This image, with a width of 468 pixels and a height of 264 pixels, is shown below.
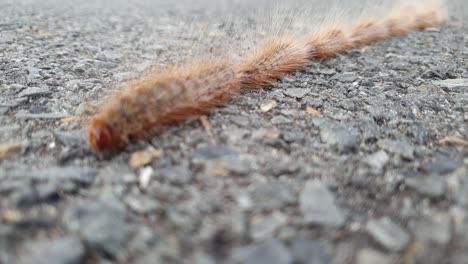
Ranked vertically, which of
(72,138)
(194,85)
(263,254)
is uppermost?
(194,85)

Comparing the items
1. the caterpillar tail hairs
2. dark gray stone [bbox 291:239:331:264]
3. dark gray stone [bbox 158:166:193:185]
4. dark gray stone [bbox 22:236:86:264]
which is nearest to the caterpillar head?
the caterpillar tail hairs

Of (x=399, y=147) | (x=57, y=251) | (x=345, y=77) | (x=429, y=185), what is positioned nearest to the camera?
(x=57, y=251)

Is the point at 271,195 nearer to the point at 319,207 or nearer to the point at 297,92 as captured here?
the point at 319,207

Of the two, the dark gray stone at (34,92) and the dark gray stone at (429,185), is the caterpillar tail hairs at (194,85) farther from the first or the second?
the dark gray stone at (429,185)

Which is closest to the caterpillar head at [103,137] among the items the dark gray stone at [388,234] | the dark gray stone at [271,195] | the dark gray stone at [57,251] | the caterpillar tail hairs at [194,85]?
the caterpillar tail hairs at [194,85]

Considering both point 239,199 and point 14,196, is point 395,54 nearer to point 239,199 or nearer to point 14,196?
point 239,199

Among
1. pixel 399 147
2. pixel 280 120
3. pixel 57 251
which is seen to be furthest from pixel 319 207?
pixel 57 251
